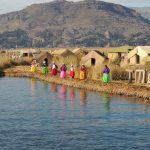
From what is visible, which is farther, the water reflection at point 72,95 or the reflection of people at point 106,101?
the water reflection at point 72,95

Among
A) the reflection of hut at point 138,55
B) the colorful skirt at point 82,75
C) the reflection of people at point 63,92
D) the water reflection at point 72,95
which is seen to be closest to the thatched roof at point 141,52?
the reflection of hut at point 138,55

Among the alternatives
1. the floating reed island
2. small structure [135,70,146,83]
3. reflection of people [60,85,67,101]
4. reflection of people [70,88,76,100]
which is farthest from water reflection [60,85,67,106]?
small structure [135,70,146,83]

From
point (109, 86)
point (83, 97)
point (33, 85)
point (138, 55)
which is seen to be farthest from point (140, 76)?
point (138, 55)

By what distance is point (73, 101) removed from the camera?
3594cm

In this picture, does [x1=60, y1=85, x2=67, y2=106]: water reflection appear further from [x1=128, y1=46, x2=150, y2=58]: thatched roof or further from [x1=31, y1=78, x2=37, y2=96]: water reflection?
[x1=128, y1=46, x2=150, y2=58]: thatched roof

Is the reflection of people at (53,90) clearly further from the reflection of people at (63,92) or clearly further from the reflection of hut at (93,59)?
the reflection of hut at (93,59)

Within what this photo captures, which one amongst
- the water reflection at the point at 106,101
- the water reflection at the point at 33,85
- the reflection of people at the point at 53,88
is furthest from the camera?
the reflection of people at the point at 53,88

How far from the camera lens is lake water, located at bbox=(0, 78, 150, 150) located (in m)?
21.5

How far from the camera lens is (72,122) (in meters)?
26.5

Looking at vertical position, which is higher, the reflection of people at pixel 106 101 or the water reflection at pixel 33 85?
the water reflection at pixel 33 85

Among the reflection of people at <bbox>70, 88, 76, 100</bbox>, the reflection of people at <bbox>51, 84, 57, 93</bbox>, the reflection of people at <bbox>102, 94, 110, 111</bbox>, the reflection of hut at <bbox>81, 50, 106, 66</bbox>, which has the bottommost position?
the reflection of people at <bbox>102, 94, 110, 111</bbox>

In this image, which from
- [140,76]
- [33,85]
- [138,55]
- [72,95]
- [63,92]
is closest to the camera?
[72,95]

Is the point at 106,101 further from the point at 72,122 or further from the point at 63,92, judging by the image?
the point at 72,122

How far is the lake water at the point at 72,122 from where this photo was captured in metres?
21.5
